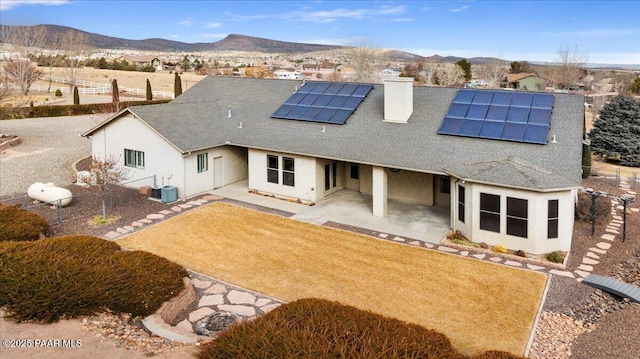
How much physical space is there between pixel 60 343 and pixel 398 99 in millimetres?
15920

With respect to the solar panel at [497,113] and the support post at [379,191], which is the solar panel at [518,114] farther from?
the support post at [379,191]

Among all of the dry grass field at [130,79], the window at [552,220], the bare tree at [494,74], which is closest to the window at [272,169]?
the window at [552,220]

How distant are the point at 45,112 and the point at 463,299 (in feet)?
148

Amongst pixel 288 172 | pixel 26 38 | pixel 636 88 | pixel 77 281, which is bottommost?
pixel 77 281

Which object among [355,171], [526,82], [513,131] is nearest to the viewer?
[513,131]

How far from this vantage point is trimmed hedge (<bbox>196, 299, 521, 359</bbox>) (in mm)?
7273

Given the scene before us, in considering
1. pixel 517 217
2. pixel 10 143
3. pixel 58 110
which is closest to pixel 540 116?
pixel 517 217

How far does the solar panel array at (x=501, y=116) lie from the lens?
688 inches

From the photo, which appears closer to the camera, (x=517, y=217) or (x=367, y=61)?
(x=517, y=217)

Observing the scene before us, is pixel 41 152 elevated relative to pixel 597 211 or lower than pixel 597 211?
elevated

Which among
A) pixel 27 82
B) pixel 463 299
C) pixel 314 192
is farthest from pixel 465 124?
pixel 27 82

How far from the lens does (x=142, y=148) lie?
21891mm

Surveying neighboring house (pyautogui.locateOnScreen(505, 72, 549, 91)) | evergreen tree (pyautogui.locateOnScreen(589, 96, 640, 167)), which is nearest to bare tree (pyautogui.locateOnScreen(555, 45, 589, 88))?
neighboring house (pyautogui.locateOnScreen(505, 72, 549, 91))

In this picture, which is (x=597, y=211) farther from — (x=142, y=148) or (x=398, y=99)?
(x=142, y=148)
